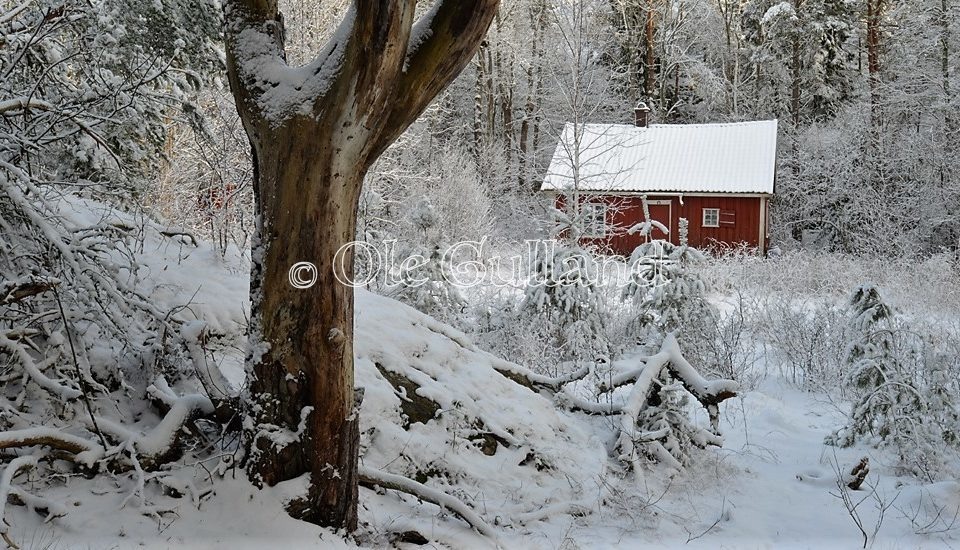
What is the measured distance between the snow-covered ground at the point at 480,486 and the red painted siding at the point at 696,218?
16792 millimetres

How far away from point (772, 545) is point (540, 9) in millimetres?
26453

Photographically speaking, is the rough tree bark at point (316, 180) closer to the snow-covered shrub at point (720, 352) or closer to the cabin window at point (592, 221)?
the snow-covered shrub at point (720, 352)

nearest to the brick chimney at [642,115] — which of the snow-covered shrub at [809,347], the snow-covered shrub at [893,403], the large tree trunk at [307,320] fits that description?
the snow-covered shrub at [809,347]

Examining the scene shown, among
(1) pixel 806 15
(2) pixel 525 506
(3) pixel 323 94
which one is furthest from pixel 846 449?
(1) pixel 806 15

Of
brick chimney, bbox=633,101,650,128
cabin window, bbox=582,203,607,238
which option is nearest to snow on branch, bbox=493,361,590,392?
cabin window, bbox=582,203,607,238

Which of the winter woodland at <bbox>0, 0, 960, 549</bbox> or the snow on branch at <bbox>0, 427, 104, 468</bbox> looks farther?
the winter woodland at <bbox>0, 0, 960, 549</bbox>

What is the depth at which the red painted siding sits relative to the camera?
76.1ft

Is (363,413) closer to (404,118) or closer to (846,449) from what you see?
(404,118)

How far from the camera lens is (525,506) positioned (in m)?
5.04

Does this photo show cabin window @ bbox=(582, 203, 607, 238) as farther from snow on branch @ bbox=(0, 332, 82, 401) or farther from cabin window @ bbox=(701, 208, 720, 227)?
snow on branch @ bbox=(0, 332, 82, 401)

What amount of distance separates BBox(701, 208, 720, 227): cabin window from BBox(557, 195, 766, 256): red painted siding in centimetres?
8

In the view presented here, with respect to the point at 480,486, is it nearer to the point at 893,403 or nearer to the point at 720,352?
the point at 893,403

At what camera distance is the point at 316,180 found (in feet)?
11.4

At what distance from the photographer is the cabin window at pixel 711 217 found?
77.7ft
